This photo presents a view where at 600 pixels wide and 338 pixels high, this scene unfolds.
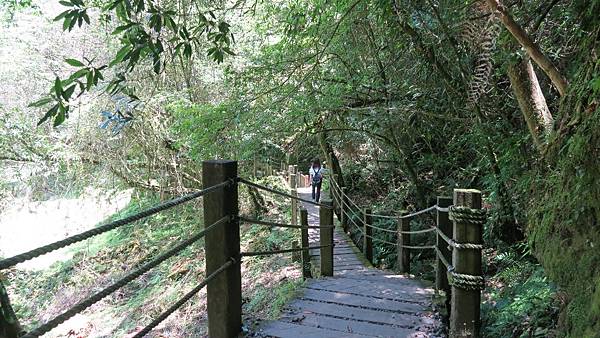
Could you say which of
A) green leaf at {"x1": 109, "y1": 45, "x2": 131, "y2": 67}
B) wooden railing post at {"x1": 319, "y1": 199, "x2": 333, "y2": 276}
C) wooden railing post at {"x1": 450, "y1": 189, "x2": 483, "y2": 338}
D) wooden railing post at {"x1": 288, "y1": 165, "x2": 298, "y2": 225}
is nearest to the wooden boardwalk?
wooden railing post at {"x1": 450, "y1": 189, "x2": 483, "y2": 338}

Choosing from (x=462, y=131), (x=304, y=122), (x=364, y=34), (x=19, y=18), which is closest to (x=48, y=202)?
(x=19, y=18)

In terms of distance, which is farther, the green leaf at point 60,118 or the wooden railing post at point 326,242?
the wooden railing post at point 326,242

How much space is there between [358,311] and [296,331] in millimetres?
766

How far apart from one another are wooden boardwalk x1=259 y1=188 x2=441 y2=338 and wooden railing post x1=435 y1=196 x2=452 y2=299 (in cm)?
17

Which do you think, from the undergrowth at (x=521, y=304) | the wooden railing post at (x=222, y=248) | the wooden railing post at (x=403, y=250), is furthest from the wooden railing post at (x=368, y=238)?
the wooden railing post at (x=222, y=248)

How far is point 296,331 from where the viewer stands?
298 cm

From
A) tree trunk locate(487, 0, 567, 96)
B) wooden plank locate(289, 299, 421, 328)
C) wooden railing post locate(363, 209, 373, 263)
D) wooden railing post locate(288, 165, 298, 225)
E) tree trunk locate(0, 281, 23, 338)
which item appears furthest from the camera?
wooden railing post locate(288, 165, 298, 225)

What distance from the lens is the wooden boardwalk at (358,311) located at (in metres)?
3.06

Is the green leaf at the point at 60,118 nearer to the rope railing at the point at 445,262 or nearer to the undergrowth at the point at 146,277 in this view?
the rope railing at the point at 445,262

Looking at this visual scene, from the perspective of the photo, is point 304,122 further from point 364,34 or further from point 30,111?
point 30,111

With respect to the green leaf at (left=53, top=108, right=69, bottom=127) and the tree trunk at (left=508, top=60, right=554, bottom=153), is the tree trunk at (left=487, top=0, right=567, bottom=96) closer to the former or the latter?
the tree trunk at (left=508, top=60, right=554, bottom=153)

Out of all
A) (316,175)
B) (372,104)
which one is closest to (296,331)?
(372,104)

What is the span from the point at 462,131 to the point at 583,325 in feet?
18.0

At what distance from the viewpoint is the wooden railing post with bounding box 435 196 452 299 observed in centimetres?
370
